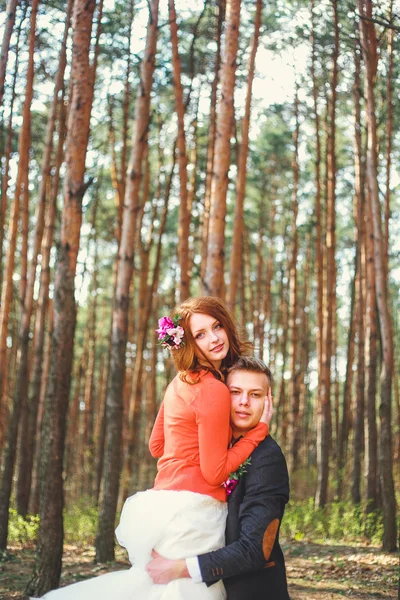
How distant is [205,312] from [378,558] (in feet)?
20.2

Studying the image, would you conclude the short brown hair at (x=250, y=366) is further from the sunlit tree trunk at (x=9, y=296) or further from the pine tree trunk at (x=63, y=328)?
the sunlit tree trunk at (x=9, y=296)

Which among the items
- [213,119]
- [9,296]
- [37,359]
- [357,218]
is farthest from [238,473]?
[357,218]

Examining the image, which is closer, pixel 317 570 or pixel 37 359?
pixel 317 570

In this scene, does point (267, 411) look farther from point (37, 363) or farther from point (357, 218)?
point (357, 218)

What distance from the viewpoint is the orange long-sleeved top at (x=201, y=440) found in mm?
2615

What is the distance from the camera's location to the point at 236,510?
8.58 feet

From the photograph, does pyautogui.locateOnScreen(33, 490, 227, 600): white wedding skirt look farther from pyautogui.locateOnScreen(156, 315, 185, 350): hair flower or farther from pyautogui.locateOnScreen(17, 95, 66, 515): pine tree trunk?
pyautogui.locateOnScreen(17, 95, 66, 515): pine tree trunk

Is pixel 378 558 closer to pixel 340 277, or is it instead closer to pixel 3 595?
pixel 3 595

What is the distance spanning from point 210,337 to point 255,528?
791 mm

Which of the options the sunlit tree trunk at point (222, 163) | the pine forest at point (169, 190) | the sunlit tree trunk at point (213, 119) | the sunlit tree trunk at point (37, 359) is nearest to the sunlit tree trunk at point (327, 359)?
the pine forest at point (169, 190)

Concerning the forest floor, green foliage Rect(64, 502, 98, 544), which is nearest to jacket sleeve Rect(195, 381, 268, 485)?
the forest floor

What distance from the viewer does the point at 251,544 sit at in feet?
8.12

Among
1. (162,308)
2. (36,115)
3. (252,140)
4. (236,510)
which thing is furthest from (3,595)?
(162,308)

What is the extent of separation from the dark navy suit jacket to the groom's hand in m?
0.08
